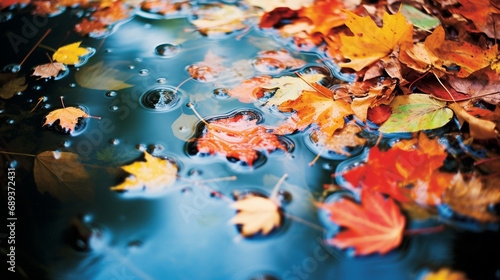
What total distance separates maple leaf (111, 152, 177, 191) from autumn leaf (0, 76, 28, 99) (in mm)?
524

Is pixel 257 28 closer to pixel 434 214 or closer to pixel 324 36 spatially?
pixel 324 36

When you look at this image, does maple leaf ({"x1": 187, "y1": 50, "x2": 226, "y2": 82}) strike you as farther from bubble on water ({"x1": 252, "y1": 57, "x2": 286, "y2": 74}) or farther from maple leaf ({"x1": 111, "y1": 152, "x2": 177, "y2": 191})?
maple leaf ({"x1": 111, "y1": 152, "x2": 177, "y2": 191})

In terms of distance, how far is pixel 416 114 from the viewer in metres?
0.89

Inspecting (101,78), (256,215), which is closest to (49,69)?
(101,78)

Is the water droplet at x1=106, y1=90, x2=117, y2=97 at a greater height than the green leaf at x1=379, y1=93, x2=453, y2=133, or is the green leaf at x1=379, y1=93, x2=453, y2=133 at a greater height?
the green leaf at x1=379, y1=93, x2=453, y2=133

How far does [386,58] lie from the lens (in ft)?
3.36

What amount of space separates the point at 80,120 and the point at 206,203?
481mm

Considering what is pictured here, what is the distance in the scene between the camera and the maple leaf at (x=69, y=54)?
116cm

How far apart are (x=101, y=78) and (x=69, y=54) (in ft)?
0.67

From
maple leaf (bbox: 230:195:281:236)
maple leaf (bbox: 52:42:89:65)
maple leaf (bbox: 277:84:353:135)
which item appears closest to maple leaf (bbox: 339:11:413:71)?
maple leaf (bbox: 277:84:353:135)

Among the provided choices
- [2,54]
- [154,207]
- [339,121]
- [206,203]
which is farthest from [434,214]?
[2,54]

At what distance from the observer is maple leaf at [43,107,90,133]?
3.10 ft

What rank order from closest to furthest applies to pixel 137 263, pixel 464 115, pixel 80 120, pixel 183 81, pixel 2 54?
pixel 137 263 → pixel 464 115 → pixel 80 120 → pixel 183 81 → pixel 2 54

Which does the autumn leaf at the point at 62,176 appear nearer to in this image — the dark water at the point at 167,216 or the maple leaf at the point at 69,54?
the dark water at the point at 167,216
